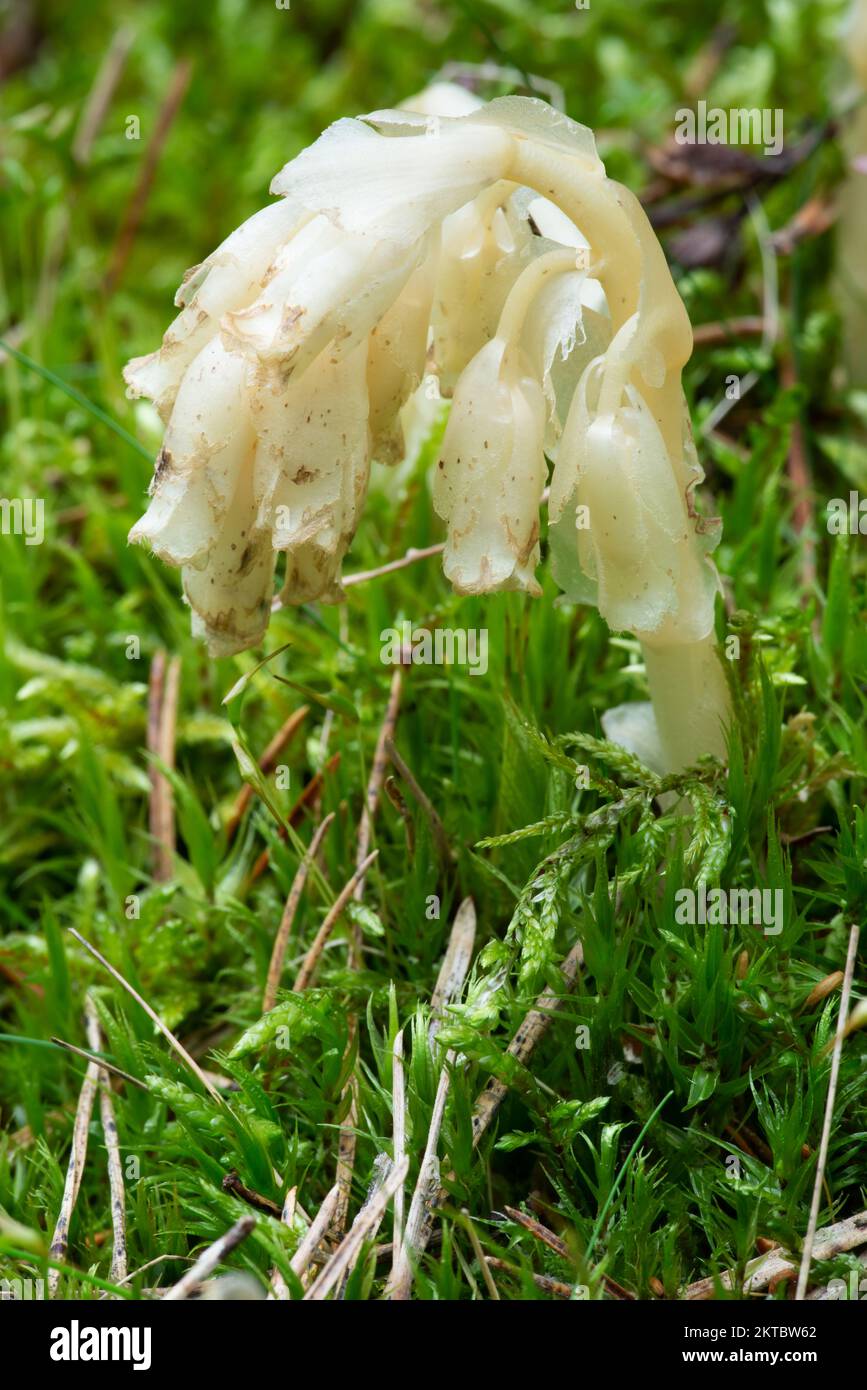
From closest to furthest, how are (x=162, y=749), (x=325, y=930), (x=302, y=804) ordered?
(x=325, y=930) < (x=302, y=804) < (x=162, y=749)

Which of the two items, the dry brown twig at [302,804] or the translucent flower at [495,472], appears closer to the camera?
the translucent flower at [495,472]

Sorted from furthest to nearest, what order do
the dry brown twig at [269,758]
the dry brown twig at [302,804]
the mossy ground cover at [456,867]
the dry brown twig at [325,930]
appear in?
1. the dry brown twig at [269,758]
2. the dry brown twig at [302,804]
3. the dry brown twig at [325,930]
4. the mossy ground cover at [456,867]

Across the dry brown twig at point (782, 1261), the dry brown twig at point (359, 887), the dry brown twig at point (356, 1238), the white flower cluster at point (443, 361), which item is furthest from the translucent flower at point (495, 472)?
the dry brown twig at point (782, 1261)

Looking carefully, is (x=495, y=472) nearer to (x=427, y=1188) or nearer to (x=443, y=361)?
(x=443, y=361)

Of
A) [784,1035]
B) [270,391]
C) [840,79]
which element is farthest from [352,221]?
[840,79]

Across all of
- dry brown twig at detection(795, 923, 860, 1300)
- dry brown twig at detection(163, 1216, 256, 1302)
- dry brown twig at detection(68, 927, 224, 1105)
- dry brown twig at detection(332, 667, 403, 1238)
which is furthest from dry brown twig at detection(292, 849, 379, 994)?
dry brown twig at detection(795, 923, 860, 1300)

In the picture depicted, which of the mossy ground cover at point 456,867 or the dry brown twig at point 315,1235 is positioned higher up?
the mossy ground cover at point 456,867

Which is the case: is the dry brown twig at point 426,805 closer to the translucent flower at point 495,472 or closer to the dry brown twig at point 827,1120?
the translucent flower at point 495,472

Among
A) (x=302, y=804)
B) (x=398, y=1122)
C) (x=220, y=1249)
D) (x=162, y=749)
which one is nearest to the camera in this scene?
(x=220, y=1249)

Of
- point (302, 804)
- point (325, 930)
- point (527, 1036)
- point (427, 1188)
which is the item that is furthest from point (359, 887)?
point (427, 1188)
